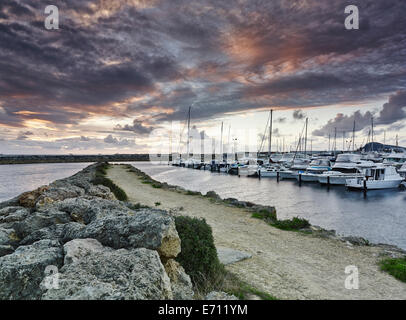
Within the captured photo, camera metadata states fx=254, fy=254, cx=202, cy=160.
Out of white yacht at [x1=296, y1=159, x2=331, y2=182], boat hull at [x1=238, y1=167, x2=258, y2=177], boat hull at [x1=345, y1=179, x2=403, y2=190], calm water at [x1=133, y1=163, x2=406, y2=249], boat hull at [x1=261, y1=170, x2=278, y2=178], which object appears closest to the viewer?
calm water at [x1=133, y1=163, x2=406, y2=249]

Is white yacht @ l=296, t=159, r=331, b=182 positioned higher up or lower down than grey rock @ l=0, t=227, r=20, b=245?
lower down

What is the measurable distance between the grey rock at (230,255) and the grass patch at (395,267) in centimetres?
428

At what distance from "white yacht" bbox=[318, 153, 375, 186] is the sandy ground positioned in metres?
34.6

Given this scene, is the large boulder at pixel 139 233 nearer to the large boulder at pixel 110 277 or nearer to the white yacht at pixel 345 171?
the large boulder at pixel 110 277

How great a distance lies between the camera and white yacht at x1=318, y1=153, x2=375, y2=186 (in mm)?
42500

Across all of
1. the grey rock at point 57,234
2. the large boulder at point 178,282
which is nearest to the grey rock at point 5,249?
the grey rock at point 57,234

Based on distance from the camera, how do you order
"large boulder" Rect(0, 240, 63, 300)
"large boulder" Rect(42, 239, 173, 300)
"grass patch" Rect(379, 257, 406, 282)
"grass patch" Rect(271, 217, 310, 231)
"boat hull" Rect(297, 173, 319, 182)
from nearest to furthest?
"large boulder" Rect(42, 239, 173, 300), "large boulder" Rect(0, 240, 63, 300), "grass patch" Rect(379, 257, 406, 282), "grass patch" Rect(271, 217, 310, 231), "boat hull" Rect(297, 173, 319, 182)

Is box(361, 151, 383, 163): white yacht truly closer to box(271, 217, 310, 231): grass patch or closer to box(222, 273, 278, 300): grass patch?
box(271, 217, 310, 231): grass patch

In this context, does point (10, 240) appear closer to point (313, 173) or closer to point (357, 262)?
point (357, 262)

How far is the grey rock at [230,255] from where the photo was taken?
305 inches

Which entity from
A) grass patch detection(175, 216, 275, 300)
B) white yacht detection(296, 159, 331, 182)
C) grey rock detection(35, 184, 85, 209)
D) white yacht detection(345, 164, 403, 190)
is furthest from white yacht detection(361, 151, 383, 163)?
grass patch detection(175, 216, 275, 300)

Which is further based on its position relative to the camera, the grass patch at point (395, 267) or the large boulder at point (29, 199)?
the large boulder at point (29, 199)

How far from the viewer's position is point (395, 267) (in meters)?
8.00

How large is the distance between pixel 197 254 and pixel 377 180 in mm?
42155
